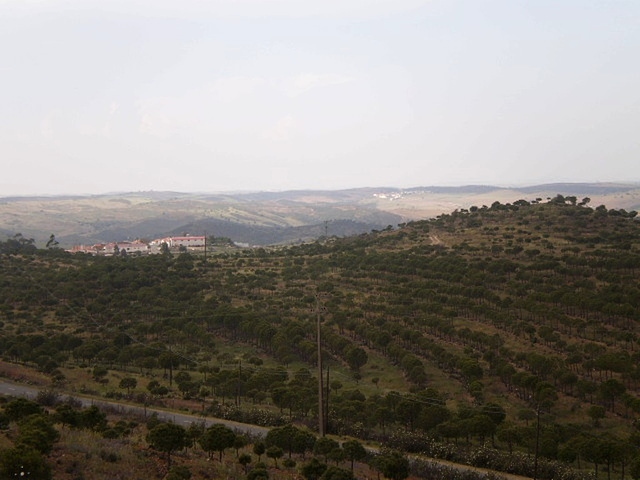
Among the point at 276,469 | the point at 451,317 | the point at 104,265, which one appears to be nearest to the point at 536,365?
the point at 451,317

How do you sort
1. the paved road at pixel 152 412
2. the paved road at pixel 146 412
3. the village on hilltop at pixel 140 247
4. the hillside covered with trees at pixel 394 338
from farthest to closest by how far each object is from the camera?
1. the village on hilltop at pixel 140 247
2. the hillside covered with trees at pixel 394 338
3. the paved road at pixel 146 412
4. the paved road at pixel 152 412

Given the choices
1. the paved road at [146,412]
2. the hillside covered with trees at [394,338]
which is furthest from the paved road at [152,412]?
the hillside covered with trees at [394,338]

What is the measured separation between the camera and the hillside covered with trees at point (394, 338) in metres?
37.1

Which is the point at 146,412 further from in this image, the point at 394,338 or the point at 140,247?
the point at 140,247

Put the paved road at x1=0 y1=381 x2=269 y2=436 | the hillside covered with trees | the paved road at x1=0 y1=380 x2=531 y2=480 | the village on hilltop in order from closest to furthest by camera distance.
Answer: the paved road at x1=0 y1=380 x2=531 y2=480, the paved road at x1=0 y1=381 x2=269 y2=436, the hillside covered with trees, the village on hilltop

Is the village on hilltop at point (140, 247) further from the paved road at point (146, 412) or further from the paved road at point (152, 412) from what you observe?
the paved road at point (146, 412)

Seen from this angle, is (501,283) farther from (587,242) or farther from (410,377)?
(410,377)

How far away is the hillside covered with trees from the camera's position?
122 feet

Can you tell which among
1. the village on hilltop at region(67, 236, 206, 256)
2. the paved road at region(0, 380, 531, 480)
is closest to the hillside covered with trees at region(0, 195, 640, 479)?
the paved road at region(0, 380, 531, 480)

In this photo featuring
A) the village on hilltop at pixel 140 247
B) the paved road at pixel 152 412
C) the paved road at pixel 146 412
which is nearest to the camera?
the paved road at pixel 152 412

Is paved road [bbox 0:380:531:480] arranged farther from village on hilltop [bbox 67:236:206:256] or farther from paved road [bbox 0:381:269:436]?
village on hilltop [bbox 67:236:206:256]

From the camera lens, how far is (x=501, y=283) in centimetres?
7212

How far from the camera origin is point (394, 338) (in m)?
59.0

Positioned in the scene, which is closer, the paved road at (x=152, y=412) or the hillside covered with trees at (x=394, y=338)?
the paved road at (x=152, y=412)
